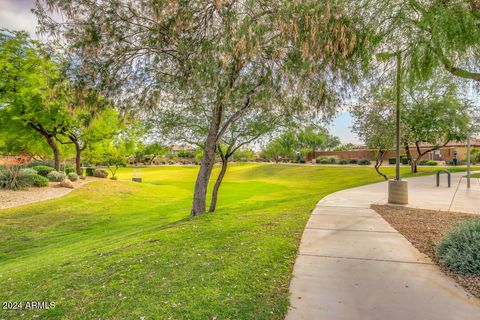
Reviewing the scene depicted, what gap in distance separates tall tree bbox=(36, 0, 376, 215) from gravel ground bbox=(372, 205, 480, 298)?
3203mm

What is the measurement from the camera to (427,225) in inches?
241

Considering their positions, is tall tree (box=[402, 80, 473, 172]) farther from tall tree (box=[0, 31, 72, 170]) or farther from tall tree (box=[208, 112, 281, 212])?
tall tree (box=[0, 31, 72, 170])

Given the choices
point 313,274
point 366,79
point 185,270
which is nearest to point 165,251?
point 185,270

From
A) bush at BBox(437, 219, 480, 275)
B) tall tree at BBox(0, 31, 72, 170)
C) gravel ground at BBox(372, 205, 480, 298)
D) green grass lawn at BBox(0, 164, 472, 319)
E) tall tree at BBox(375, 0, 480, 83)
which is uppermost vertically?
tall tree at BBox(0, 31, 72, 170)

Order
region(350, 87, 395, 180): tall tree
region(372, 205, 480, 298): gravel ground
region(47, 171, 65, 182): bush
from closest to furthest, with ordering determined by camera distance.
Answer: region(372, 205, 480, 298): gravel ground, region(350, 87, 395, 180): tall tree, region(47, 171, 65, 182): bush

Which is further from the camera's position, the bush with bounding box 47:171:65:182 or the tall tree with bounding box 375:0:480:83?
the bush with bounding box 47:171:65:182

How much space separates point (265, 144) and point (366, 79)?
5.60m

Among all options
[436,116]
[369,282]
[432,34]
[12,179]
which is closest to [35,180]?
[12,179]

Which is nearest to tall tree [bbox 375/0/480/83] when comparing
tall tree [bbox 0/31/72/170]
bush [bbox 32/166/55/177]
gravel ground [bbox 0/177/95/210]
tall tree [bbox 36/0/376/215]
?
tall tree [bbox 36/0/376/215]

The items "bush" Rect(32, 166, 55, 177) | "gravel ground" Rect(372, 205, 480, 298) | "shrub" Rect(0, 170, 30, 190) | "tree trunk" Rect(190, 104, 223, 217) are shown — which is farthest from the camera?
"bush" Rect(32, 166, 55, 177)

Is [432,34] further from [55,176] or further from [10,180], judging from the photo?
[55,176]

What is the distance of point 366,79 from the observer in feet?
17.6

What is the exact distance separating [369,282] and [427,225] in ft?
12.4

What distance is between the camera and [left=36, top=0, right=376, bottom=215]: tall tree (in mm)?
4277
